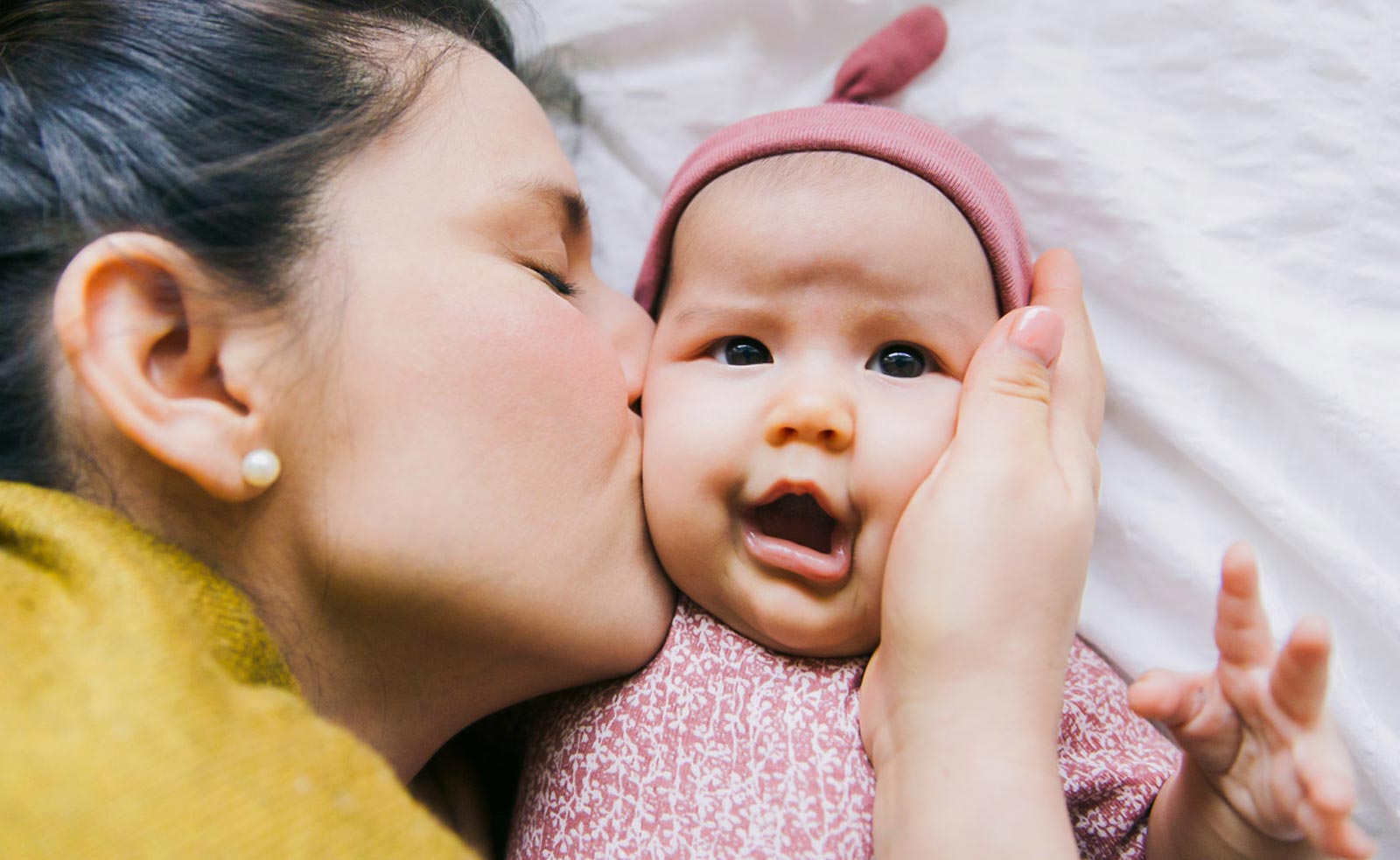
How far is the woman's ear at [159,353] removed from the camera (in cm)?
84

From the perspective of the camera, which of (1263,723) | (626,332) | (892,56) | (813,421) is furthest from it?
(892,56)

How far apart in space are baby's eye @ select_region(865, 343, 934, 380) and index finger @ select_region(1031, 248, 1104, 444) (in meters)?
0.16

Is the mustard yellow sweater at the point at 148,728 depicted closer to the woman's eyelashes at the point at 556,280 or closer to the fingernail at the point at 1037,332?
the woman's eyelashes at the point at 556,280

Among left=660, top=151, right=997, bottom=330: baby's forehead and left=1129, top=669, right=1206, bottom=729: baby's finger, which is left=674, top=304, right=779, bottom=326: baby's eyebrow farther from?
left=1129, top=669, right=1206, bottom=729: baby's finger

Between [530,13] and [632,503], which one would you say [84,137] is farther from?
[530,13]

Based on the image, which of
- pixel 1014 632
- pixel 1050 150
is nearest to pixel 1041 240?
pixel 1050 150

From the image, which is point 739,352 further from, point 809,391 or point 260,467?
point 260,467

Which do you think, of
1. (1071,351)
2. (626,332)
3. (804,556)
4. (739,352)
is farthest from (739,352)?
(1071,351)

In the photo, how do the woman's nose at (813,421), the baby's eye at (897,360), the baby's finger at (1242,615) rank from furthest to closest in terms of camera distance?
the baby's eye at (897,360) < the woman's nose at (813,421) < the baby's finger at (1242,615)

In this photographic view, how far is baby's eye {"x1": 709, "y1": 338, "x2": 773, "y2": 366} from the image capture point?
112 centimetres

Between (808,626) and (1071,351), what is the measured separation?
1.54 feet

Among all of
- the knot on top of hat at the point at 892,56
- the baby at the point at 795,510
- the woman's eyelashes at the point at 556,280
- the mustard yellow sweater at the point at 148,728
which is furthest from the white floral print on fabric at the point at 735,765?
the knot on top of hat at the point at 892,56

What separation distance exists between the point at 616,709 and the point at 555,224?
55 centimetres

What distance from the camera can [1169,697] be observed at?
868 mm
